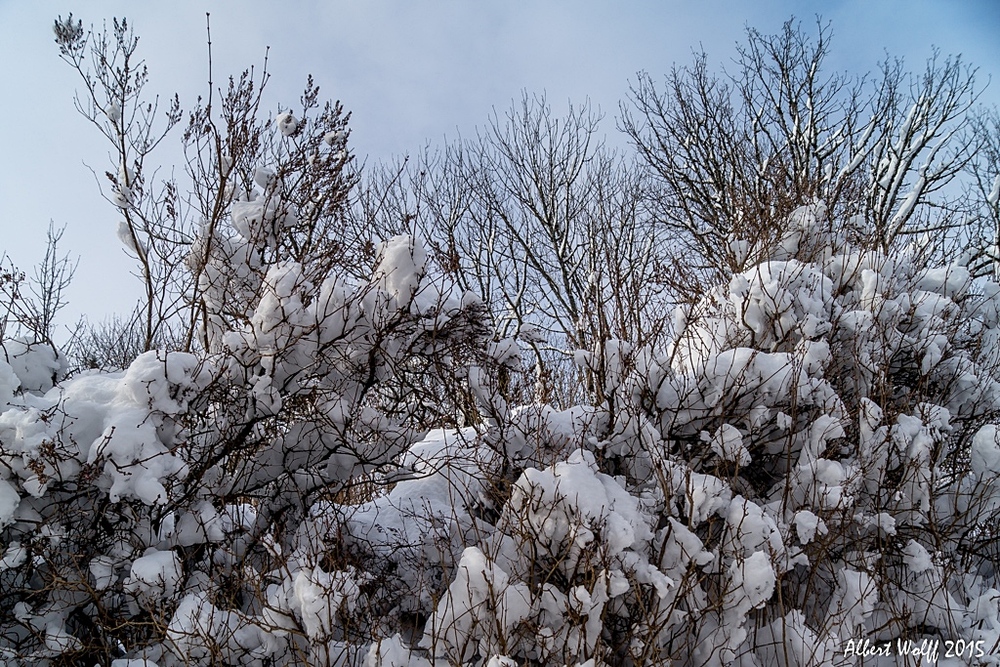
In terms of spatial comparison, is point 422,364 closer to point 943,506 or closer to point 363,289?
point 363,289

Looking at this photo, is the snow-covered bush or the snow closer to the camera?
the snow-covered bush

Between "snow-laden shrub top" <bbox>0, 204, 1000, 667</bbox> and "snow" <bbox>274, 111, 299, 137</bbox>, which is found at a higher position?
"snow" <bbox>274, 111, 299, 137</bbox>

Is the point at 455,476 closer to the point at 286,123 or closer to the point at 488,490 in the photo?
the point at 488,490

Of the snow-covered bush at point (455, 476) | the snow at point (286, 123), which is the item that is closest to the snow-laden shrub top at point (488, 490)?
the snow-covered bush at point (455, 476)

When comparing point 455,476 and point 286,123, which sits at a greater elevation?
point 286,123

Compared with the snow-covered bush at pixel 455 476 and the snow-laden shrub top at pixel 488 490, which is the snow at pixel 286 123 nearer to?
the snow-covered bush at pixel 455 476

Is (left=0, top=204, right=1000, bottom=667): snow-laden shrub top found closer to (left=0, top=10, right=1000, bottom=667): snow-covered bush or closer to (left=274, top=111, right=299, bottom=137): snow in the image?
(left=0, top=10, right=1000, bottom=667): snow-covered bush

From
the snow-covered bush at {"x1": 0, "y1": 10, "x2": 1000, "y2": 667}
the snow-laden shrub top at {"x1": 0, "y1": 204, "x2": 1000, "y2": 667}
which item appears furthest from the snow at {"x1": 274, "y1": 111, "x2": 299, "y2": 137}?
the snow-laden shrub top at {"x1": 0, "y1": 204, "x2": 1000, "y2": 667}

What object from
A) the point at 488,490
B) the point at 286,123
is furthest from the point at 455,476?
the point at 286,123

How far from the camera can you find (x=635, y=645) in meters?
3.36

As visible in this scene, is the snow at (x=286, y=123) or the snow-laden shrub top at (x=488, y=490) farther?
the snow at (x=286, y=123)

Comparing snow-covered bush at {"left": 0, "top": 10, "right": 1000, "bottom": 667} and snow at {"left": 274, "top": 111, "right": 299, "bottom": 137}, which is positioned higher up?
snow at {"left": 274, "top": 111, "right": 299, "bottom": 137}

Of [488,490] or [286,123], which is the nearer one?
[488,490]

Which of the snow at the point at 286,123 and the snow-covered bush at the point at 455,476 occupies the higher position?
the snow at the point at 286,123
